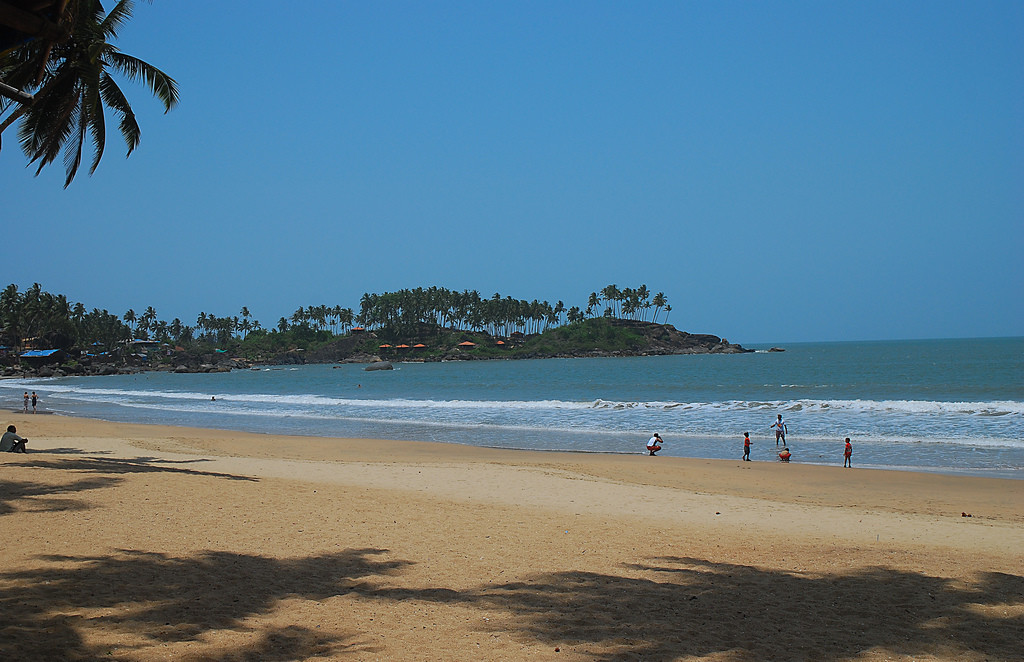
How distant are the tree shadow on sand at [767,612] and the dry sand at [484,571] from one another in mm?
25

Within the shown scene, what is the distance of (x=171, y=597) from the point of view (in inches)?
223

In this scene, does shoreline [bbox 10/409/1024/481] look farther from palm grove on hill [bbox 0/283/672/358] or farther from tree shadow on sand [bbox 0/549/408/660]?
palm grove on hill [bbox 0/283/672/358]

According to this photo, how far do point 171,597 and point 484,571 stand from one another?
2.73 m

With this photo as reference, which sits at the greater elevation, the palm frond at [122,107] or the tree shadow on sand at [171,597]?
the palm frond at [122,107]

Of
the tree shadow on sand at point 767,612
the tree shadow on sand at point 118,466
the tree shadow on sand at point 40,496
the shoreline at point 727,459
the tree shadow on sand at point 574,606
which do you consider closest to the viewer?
the tree shadow on sand at point 574,606

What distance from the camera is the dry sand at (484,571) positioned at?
4.87 m

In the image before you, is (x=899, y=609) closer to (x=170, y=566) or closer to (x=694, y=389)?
(x=170, y=566)

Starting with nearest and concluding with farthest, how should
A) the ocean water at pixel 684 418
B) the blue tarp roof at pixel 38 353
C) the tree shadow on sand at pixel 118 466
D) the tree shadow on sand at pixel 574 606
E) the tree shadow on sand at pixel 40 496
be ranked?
1. the tree shadow on sand at pixel 574 606
2. the tree shadow on sand at pixel 40 496
3. the tree shadow on sand at pixel 118 466
4. the ocean water at pixel 684 418
5. the blue tarp roof at pixel 38 353

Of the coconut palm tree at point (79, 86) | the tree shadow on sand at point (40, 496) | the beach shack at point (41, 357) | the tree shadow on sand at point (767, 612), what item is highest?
the coconut palm tree at point (79, 86)

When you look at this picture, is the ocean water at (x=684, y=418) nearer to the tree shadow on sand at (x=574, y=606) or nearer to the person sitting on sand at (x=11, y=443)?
the person sitting on sand at (x=11, y=443)

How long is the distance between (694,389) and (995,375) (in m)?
26.9

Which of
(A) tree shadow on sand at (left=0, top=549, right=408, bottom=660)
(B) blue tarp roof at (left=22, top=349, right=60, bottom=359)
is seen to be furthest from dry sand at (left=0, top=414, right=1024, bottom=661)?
(B) blue tarp roof at (left=22, top=349, right=60, bottom=359)

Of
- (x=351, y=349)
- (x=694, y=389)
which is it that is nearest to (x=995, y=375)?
(x=694, y=389)

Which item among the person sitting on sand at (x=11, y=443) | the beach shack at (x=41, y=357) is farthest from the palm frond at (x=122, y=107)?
the beach shack at (x=41, y=357)
